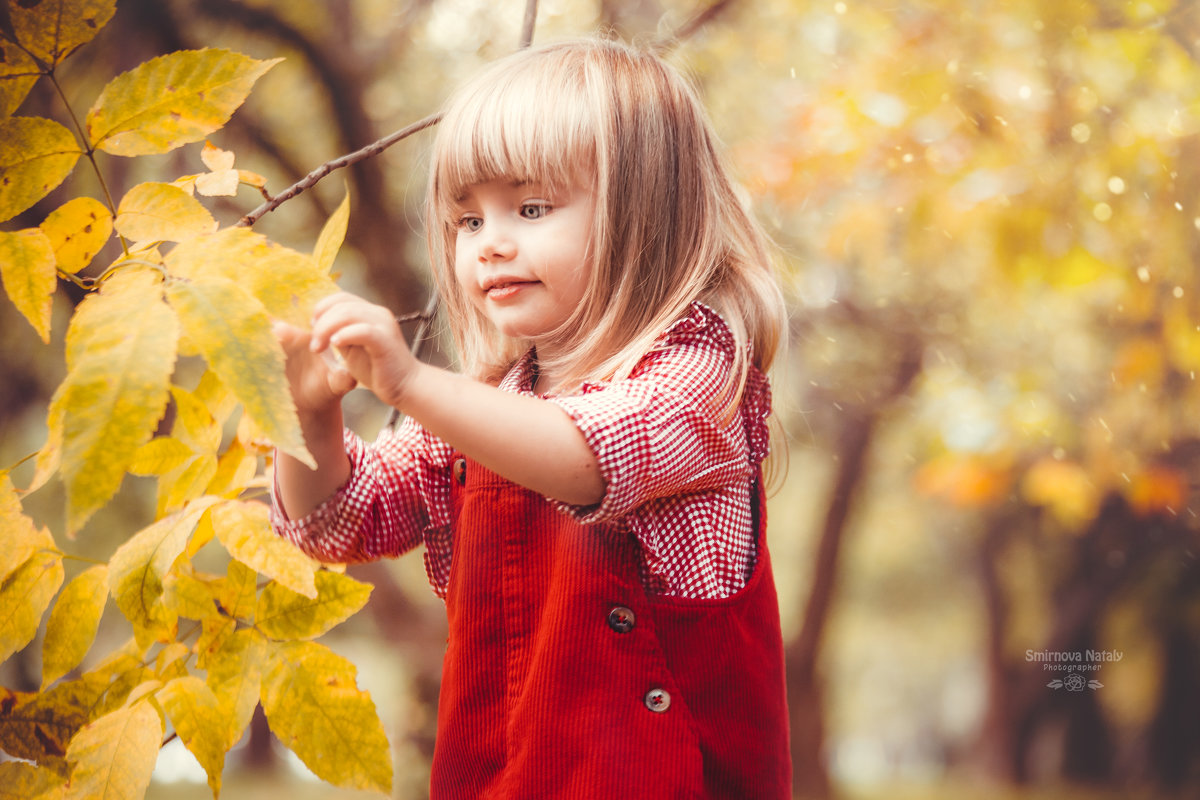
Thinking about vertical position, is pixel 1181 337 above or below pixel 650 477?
below

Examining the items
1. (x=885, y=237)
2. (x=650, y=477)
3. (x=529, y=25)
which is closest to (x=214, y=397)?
(x=650, y=477)

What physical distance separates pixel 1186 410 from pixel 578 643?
1764 millimetres

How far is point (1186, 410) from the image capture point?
5.98 ft

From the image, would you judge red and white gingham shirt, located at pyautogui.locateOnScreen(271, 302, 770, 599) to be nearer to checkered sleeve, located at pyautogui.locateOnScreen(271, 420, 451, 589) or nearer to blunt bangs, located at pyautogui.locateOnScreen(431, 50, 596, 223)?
checkered sleeve, located at pyautogui.locateOnScreen(271, 420, 451, 589)

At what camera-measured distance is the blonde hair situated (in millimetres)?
498

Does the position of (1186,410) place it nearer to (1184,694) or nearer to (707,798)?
(1184,694)

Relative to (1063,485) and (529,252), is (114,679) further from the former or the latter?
(1063,485)

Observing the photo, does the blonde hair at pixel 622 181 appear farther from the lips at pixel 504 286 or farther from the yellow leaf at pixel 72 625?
A: the yellow leaf at pixel 72 625

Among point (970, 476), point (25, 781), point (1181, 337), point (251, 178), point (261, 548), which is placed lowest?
point (970, 476)

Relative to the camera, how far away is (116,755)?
394 millimetres

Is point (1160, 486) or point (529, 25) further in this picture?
point (1160, 486)

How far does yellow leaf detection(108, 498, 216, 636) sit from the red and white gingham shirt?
86 mm

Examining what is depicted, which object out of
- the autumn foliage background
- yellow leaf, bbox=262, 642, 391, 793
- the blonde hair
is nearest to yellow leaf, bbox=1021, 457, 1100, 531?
the autumn foliage background

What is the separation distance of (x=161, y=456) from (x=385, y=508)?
0.38 ft
